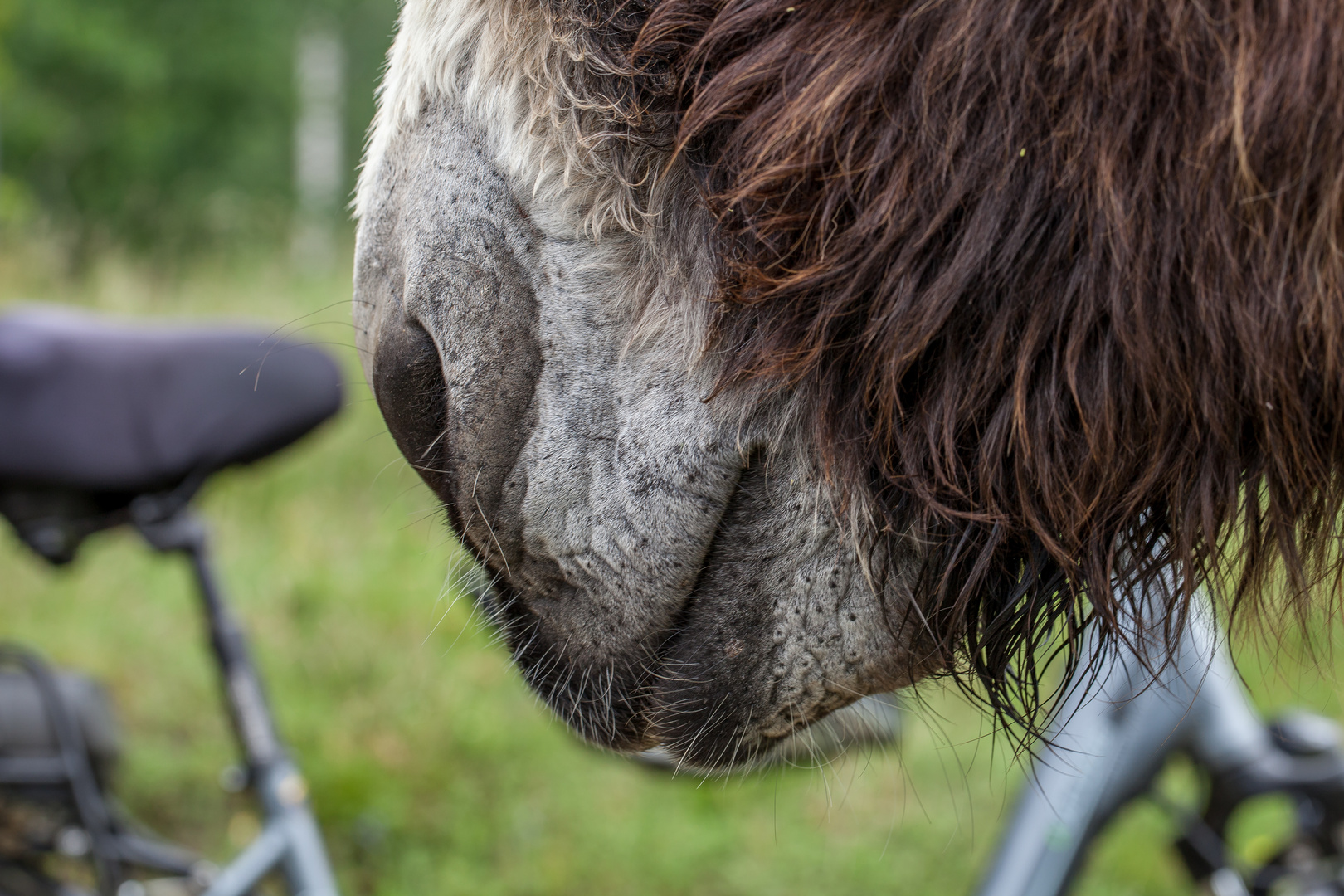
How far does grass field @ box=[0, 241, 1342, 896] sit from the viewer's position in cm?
256

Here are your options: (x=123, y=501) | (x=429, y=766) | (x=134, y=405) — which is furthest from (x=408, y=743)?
(x=134, y=405)

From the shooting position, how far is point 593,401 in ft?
2.54

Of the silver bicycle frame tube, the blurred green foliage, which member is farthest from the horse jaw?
the blurred green foliage

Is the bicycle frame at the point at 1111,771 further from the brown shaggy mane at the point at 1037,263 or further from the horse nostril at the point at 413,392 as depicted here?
the horse nostril at the point at 413,392

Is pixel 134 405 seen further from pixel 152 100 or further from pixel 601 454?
pixel 152 100

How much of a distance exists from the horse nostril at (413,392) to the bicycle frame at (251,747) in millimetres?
1174

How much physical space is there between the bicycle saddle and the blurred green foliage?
399 inches

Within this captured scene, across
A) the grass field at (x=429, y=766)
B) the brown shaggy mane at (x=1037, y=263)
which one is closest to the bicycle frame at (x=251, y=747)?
the grass field at (x=429, y=766)

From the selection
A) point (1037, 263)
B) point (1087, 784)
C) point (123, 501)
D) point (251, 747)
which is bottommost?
point (251, 747)

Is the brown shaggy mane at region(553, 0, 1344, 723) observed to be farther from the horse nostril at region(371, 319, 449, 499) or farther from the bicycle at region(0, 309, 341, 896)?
the bicycle at region(0, 309, 341, 896)

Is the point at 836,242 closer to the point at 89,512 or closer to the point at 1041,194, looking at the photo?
the point at 1041,194

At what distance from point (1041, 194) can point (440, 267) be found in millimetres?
446

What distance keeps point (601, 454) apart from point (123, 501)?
4.51 ft

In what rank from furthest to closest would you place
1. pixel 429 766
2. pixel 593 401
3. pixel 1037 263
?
pixel 429 766 < pixel 593 401 < pixel 1037 263
